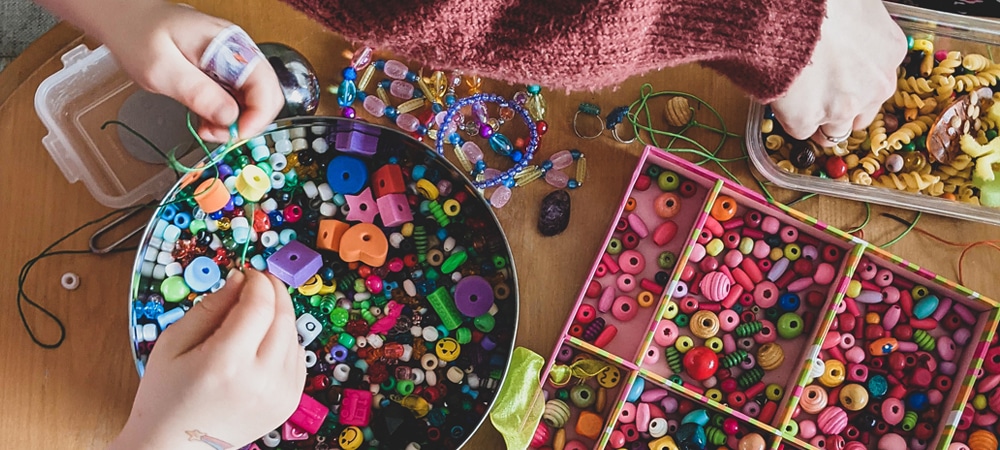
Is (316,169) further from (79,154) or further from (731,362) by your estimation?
(731,362)

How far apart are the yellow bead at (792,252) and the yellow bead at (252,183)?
0.66 m

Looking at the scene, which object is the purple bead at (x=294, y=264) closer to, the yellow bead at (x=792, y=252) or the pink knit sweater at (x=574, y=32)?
the pink knit sweater at (x=574, y=32)

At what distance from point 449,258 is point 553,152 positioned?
0.19 metres

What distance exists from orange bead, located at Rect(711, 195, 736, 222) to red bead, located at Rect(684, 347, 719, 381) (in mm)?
170

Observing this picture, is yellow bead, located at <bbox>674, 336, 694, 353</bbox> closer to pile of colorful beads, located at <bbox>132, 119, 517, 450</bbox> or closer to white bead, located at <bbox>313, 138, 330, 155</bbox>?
pile of colorful beads, located at <bbox>132, 119, 517, 450</bbox>

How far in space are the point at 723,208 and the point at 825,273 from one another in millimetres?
156

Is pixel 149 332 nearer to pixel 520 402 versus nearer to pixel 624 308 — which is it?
pixel 520 402

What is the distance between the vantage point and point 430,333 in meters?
0.89

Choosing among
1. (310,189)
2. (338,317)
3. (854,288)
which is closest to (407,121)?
(310,189)

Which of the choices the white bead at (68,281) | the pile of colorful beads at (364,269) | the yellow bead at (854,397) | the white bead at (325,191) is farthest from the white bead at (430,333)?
the yellow bead at (854,397)

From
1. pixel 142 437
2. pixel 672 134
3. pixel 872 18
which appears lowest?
pixel 142 437

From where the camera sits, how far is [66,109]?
86cm

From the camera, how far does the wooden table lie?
837 mm

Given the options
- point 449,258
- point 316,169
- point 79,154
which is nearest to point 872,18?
point 449,258
